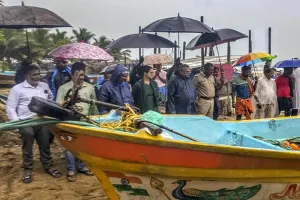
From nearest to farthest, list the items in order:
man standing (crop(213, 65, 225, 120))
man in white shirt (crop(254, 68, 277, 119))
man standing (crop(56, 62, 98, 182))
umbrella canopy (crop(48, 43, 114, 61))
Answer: man standing (crop(56, 62, 98, 182)) < umbrella canopy (crop(48, 43, 114, 61)) < man in white shirt (crop(254, 68, 277, 119)) < man standing (crop(213, 65, 225, 120))

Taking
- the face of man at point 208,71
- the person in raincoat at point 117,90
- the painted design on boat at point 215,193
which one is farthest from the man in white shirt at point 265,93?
the painted design on boat at point 215,193

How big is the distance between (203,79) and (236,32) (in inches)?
98.5

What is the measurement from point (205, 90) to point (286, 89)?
1842mm

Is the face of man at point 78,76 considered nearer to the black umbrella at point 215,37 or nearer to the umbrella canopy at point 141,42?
the umbrella canopy at point 141,42

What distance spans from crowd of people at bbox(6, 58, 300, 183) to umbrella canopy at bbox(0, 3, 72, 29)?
0.54m

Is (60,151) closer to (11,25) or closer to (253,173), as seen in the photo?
(11,25)

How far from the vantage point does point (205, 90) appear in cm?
759

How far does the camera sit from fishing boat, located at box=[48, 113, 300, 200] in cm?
404

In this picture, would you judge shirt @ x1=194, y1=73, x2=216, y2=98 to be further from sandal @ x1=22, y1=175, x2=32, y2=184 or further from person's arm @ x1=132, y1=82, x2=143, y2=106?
sandal @ x1=22, y1=175, x2=32, y2=184

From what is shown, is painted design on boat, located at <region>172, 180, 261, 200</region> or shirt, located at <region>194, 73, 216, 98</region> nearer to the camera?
painted design on boat, located at <region>172, 180, 261, 200</region>

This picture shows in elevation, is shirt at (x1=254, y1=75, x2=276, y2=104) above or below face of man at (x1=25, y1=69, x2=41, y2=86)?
below

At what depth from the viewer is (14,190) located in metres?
5.47

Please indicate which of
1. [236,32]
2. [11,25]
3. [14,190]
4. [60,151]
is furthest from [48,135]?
[236,32]

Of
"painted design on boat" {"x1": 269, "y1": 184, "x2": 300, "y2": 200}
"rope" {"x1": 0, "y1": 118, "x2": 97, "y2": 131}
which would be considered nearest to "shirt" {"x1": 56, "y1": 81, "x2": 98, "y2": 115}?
"rope" {"x1": 0, "y1": 118, "x2": 97, "y2": 131}
